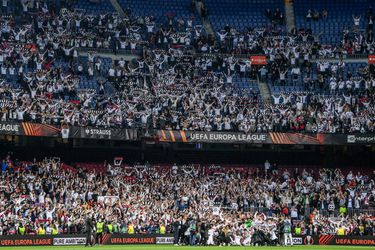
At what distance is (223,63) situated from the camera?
6719 cm

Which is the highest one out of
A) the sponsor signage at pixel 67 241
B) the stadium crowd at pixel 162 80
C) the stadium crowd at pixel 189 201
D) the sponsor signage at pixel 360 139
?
the stadium crowd at pixel 162 80

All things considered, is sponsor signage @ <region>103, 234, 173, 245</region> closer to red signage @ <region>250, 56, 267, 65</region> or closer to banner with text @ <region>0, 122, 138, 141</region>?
banner with text @ <region>0, 122, 138, 141</region>

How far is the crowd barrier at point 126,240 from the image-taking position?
4766cm

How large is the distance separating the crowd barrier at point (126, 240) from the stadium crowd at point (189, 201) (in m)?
0.74

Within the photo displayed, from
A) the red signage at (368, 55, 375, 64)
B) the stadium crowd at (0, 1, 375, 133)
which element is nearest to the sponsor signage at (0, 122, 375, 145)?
the stadium crowd at (0, 1, 375, 133)

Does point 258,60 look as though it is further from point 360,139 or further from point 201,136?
point 360,139

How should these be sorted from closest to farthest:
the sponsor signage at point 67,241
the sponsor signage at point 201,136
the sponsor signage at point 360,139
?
the sponsor signage at point 67,241
the sponsor signage at point 201,136
the sponsor signage at point 360,139

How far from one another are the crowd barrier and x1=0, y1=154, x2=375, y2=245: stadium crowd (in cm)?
74

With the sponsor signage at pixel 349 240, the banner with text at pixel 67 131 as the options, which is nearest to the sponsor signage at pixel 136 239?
the banner with text at pixel 67 131

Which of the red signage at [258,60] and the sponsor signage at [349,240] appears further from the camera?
the red signage at [258,60]

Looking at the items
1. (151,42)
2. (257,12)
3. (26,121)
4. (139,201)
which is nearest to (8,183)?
(26,121)

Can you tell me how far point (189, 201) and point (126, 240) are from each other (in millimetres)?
6803

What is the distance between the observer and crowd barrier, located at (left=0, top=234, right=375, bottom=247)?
156 feet

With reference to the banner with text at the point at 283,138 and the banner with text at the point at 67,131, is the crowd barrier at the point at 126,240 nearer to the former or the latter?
the banner with text at the point at 283,138
